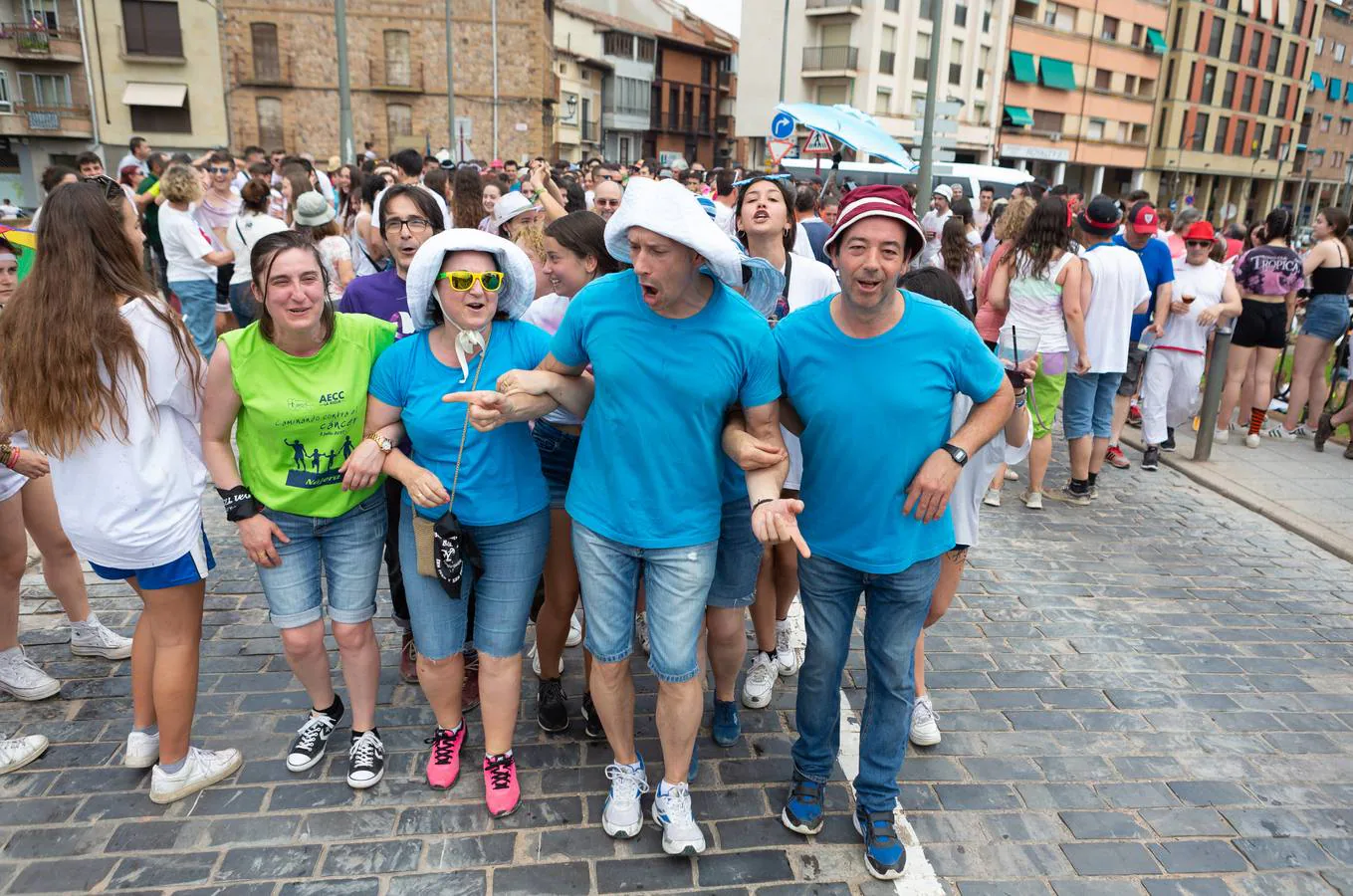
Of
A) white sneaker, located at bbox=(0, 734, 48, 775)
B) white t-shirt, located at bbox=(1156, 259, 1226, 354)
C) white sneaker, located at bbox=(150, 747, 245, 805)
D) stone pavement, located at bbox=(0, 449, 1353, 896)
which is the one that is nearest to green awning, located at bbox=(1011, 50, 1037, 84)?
white t-shirt, located at bbox=(1156, 259, 1226, 354)

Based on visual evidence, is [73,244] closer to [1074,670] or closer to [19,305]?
[19,305]

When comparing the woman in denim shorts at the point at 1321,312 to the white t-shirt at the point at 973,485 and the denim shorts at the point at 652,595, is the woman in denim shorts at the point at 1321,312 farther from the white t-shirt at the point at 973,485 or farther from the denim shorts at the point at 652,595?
the denim shorts at the point at 652,595

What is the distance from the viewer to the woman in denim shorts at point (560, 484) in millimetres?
3529

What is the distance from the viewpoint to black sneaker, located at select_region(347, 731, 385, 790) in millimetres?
3336

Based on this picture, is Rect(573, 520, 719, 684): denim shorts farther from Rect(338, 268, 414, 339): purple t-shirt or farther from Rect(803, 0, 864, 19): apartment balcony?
Rect(803, 0, 864, 19): apartment balcony

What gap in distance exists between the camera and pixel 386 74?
39.5 meters

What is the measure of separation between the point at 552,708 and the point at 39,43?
1688 inches

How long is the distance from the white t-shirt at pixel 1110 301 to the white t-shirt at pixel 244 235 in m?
6.41

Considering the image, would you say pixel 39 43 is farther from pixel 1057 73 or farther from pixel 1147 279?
pixel 1057 73

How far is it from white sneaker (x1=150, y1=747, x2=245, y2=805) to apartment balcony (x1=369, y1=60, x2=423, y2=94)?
41052mm

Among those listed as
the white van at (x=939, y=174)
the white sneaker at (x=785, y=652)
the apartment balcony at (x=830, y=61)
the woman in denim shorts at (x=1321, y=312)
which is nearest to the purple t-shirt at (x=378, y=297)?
the white sneaker at (x=785, y=652)

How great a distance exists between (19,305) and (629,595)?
85.9 inches

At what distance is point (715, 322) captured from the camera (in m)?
2.76

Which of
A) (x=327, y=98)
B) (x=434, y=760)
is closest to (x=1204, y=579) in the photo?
(x=434, y=760)
